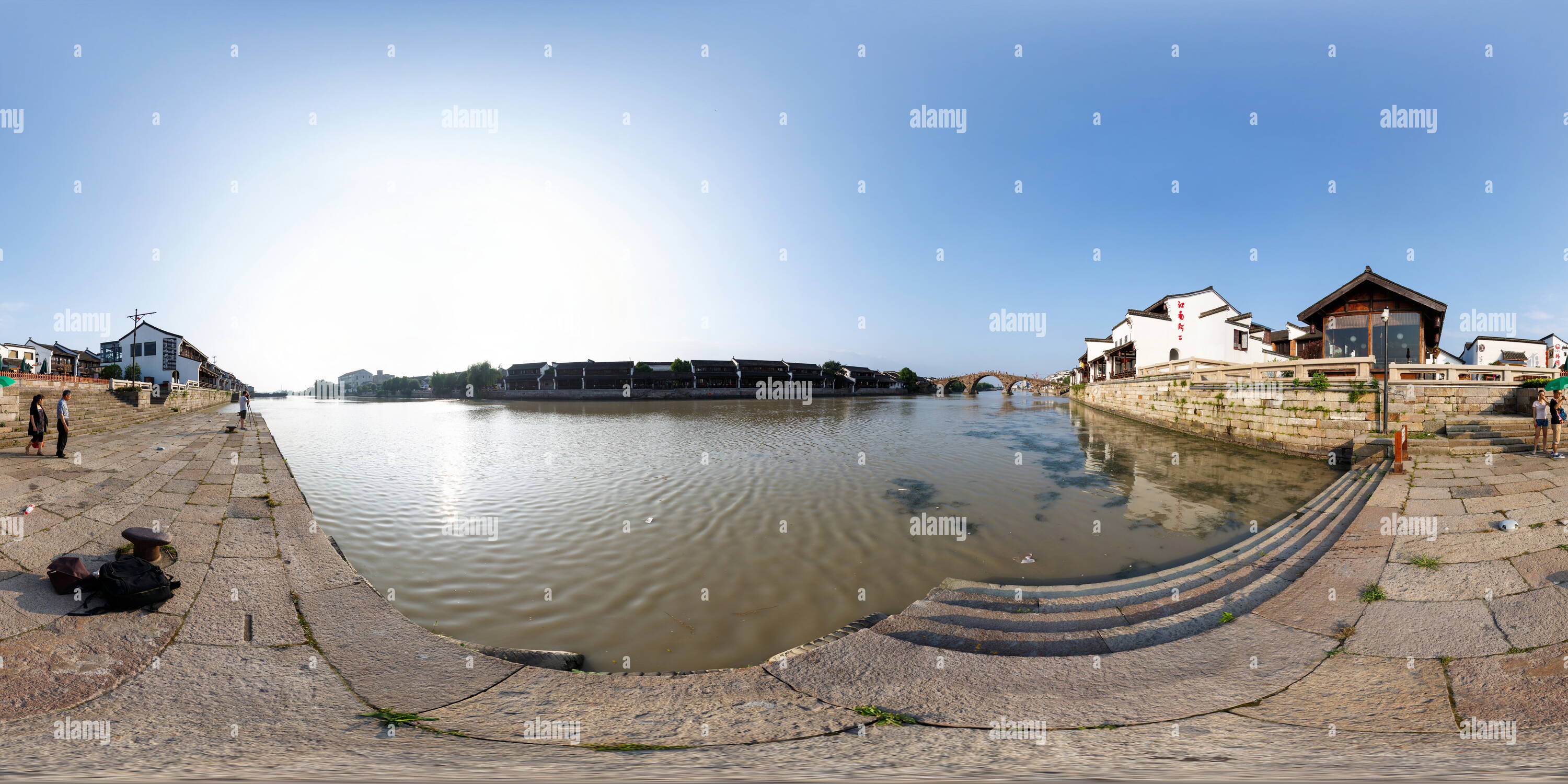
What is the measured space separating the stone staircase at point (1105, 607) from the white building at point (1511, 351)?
51.7 metres

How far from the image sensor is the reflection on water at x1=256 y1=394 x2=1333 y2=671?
5855 millimetres

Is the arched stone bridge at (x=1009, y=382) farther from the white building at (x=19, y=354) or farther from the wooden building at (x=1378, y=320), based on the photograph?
the white building at (x=19, y=354)

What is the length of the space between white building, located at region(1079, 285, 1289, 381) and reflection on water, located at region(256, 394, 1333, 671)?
19.2 meters

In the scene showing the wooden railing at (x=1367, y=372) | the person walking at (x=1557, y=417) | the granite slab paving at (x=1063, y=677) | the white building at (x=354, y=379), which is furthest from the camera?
the white building at (x=354, y=379)

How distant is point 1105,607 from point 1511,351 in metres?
57.9

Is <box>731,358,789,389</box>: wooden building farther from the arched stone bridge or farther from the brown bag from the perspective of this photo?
the brown bag

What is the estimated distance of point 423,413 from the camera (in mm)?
45062

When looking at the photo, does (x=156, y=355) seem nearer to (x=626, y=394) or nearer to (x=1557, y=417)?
(x=626, y=394)

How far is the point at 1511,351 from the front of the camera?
35125mm

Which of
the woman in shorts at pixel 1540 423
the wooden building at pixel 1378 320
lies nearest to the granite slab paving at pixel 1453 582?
the woman in shorts at pixel 1540 423

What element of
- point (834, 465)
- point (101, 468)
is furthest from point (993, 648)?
point (101, 468)

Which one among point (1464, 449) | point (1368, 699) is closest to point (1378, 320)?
point (1464, 449)

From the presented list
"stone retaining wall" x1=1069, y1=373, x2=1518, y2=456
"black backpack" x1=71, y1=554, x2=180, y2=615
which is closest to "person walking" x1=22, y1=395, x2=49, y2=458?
"black backpack" x1=71, y1=554, x2=180, y2=615

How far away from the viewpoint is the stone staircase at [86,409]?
11.2 metres
